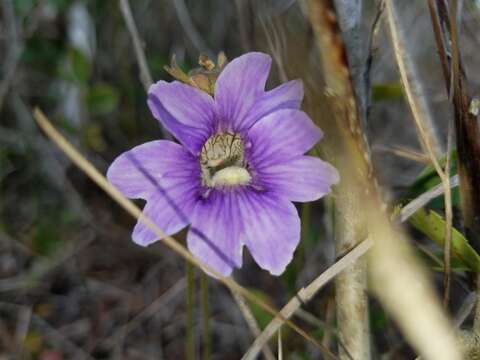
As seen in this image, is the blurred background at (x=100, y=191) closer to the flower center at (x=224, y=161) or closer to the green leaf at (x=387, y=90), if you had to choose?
the green leaf at (x=387, y=90)

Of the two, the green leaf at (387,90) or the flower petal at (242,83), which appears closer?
the flower petal at (242,83)

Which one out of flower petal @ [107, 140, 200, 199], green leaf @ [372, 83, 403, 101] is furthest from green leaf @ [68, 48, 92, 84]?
flower petal @ [107, 140, 200, 199]

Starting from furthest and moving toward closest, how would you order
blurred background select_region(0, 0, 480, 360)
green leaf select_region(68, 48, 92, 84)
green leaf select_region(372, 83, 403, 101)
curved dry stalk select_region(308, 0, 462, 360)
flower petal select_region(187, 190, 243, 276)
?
1. green leaf select_region(68, 48, 92, 84)
2. blurred background select_region(0, 0, 480, 360)
3. green leaf select_region(372, 83, 403, 101)
4. flower petal select_region(187, 190, 243, 276)
5. curved dry stalk select_region(308, 0, 462, 360)

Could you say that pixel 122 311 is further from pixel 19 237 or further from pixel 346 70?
pixel 346 70

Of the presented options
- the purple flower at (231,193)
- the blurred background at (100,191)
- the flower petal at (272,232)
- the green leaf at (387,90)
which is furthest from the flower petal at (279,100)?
the blurred background at (100,191)

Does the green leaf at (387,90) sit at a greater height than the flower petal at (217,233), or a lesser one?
lesser

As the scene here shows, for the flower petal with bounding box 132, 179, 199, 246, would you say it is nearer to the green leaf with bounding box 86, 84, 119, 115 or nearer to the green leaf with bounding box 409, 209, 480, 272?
the green leaf with bounding box 409, 209, 480, 272

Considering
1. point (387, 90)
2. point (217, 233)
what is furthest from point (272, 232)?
point (387, 90)

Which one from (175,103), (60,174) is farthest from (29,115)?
(175,103)
